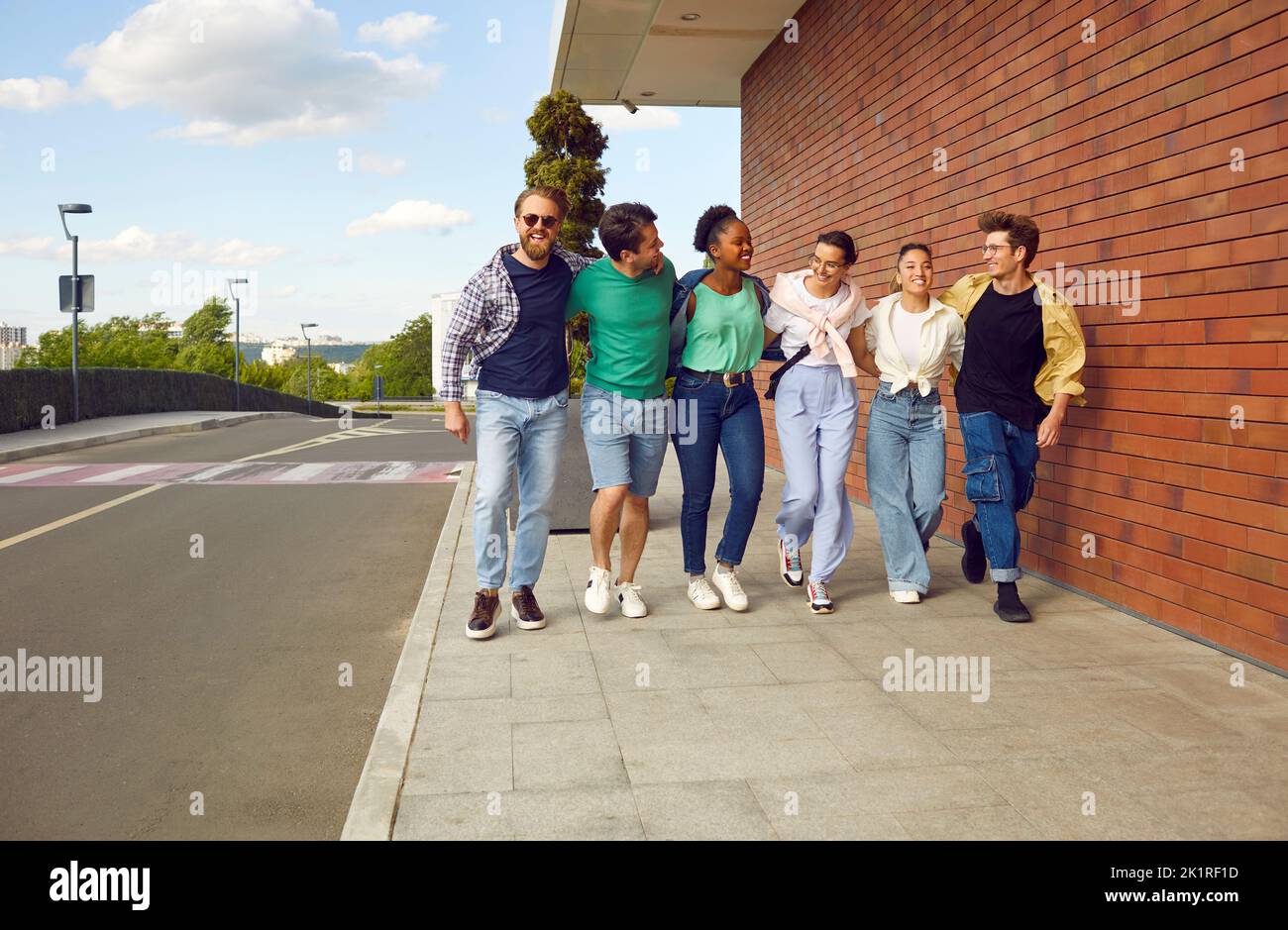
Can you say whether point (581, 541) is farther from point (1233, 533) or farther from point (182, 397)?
point (182, 397)

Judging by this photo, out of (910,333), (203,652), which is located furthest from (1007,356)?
(203,652)

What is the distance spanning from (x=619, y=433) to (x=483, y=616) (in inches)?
41.9

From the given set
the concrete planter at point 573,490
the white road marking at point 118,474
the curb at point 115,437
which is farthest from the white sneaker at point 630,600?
the curb at point 115,437

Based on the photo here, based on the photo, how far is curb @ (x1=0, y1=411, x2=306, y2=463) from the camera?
644 inches

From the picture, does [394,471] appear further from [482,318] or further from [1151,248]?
[1151,248]

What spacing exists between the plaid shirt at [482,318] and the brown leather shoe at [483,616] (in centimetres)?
95

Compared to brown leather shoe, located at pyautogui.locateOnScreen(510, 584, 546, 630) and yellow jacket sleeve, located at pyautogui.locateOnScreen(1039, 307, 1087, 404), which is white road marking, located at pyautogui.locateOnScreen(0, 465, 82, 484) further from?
yellow jacket sleeve, located at pyautogui.locateOnScreen(1039, 307, 1087, 404)

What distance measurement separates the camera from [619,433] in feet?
17.4

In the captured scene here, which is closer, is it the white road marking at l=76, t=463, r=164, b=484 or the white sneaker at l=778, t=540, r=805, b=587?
the white sneaker at l=778, t=540, r=805, b=587

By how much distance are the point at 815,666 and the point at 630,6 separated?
9334 millimetres

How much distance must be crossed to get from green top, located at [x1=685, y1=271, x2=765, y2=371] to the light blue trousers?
1.30ft

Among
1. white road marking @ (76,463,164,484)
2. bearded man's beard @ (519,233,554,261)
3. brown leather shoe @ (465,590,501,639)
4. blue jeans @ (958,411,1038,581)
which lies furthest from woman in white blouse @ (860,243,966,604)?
white road marking @ (76,463,164,484)

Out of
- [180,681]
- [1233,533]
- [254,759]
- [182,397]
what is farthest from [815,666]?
[182,397]
